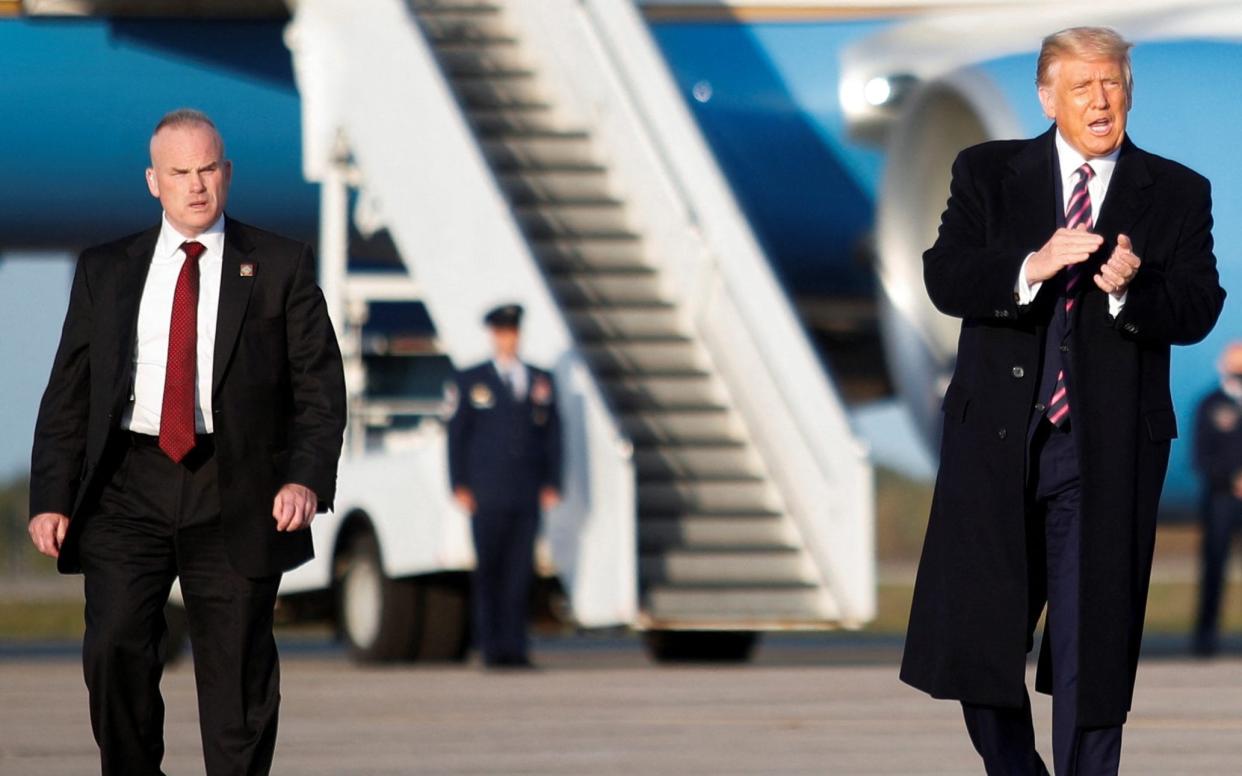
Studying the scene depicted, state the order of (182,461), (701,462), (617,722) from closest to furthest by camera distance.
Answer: (182,461) < (617,722) < (701,462)

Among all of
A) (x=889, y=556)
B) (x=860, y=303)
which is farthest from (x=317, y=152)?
(x=889, y=556)

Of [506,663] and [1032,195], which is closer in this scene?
[1032,195]

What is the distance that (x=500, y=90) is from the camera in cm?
1334

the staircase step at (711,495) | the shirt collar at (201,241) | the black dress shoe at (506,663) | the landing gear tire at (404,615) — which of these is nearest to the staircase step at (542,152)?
the staircase step at (711,495)

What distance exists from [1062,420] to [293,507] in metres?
1.49

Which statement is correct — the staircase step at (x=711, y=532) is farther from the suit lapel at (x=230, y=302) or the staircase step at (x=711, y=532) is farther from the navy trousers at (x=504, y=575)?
the suit lapel at (x=230, y=302)

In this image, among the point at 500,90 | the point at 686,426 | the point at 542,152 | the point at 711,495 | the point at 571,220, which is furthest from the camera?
the point at 500,90

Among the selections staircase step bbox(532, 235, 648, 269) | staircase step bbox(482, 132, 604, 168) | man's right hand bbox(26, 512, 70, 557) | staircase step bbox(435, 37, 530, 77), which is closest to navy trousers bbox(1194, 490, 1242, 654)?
staircase step bbox(532, 235, 648, 269)

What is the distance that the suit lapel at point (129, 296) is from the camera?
5.09 metres

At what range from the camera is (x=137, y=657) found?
16.7 feet

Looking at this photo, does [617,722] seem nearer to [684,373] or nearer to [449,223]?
[684,373]

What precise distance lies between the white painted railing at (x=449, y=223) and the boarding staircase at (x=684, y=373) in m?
0.15

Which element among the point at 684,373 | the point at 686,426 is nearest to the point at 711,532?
the point at 686,426

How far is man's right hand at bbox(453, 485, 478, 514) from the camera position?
11.4 meters
